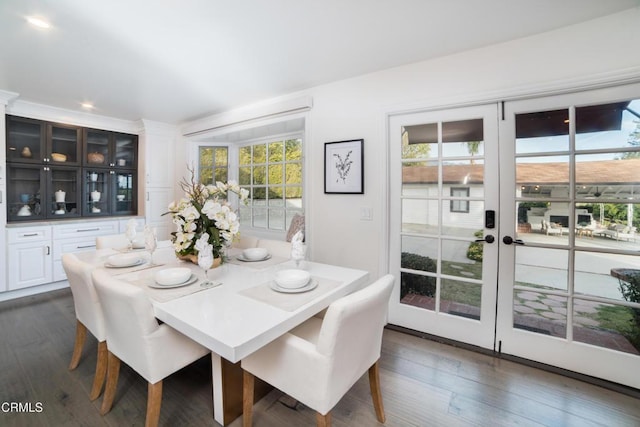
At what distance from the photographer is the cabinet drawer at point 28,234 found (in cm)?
310

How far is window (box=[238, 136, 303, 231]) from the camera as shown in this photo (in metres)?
3.66

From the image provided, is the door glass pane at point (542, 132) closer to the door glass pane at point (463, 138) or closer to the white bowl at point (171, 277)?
the door glass pane at point (463, 138)

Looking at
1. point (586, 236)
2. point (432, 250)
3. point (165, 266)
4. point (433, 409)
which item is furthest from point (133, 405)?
point (586, 236)

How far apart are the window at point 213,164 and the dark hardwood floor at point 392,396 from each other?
279 centimetres

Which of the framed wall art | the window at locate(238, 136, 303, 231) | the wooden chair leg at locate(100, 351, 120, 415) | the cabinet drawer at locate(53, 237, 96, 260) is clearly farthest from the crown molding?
the framed wall art

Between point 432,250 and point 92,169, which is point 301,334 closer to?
point 432,250

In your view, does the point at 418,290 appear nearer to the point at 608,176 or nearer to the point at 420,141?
the point at 420,141

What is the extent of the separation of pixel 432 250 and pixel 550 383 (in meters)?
1.12

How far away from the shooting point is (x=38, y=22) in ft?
5.80

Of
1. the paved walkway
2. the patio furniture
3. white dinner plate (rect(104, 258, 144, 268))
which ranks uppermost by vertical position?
the patio furniture

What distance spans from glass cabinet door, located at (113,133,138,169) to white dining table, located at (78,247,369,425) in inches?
107

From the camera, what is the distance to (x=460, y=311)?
89.7 inches

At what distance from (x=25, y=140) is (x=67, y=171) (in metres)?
0.52

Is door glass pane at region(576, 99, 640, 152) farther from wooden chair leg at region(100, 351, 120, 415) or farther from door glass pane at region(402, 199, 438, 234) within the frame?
wooden chair leg at region(100, 351, 120, 415)
